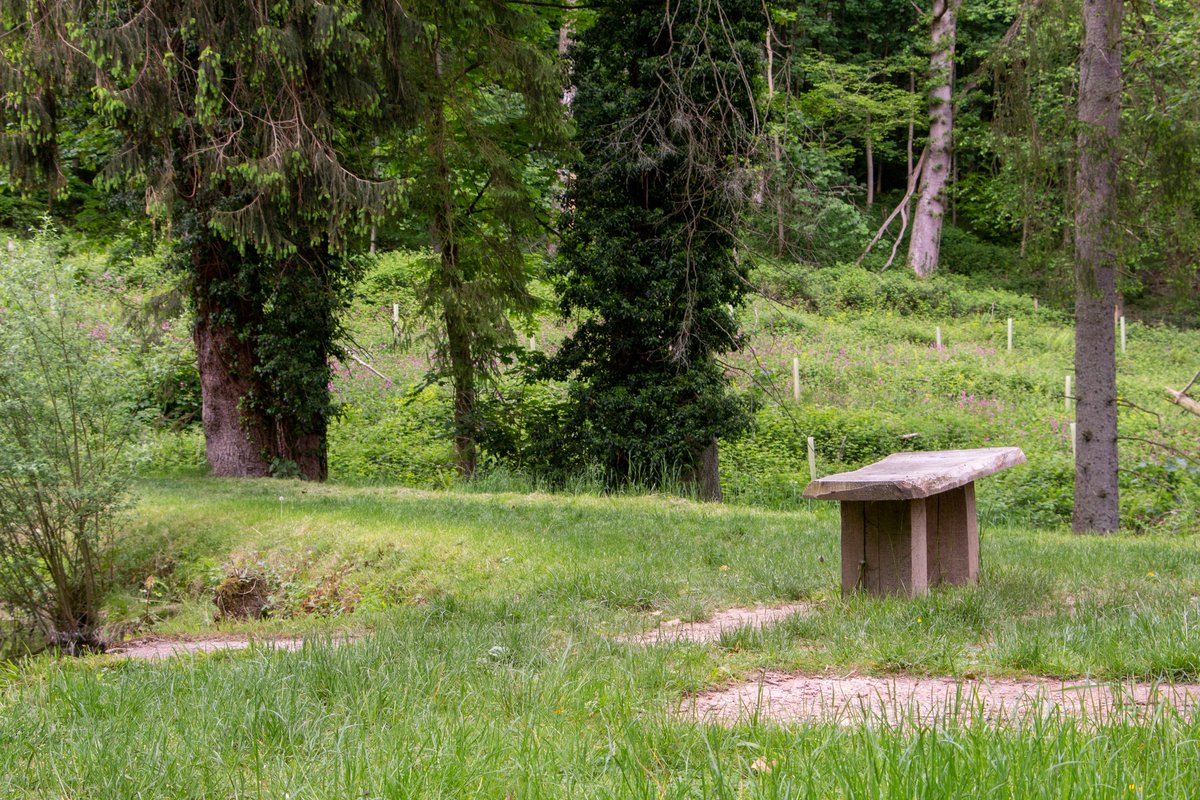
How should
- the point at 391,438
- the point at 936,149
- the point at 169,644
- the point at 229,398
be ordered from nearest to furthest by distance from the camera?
the point at 169,644, the point at 229,398, the point at 391,438, the point at 936,149

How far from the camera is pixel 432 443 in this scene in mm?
19078

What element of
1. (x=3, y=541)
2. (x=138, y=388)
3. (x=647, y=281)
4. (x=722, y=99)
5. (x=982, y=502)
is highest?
(x=722, y=99)

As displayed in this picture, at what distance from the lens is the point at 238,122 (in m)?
11.8

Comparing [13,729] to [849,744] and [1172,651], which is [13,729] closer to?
[849,744]

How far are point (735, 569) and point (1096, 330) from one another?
742 cm

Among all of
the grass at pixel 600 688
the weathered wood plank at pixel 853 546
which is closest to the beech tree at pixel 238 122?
the grass at pixel 600 688

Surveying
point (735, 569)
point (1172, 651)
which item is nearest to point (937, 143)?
point (735, 569)

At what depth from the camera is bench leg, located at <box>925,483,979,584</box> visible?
675cm

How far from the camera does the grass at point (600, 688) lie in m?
2.57

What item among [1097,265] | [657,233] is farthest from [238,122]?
[1097,265]

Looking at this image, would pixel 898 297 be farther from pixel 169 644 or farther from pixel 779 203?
pixel 169 644

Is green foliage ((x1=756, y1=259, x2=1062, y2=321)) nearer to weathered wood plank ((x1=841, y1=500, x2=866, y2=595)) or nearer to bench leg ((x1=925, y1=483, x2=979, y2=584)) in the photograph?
bench leg ((x1=925, y1=483, x2=979, y2=584))

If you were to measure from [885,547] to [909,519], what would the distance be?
28cm

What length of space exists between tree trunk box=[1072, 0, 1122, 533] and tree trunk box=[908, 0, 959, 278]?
23.6 metres
